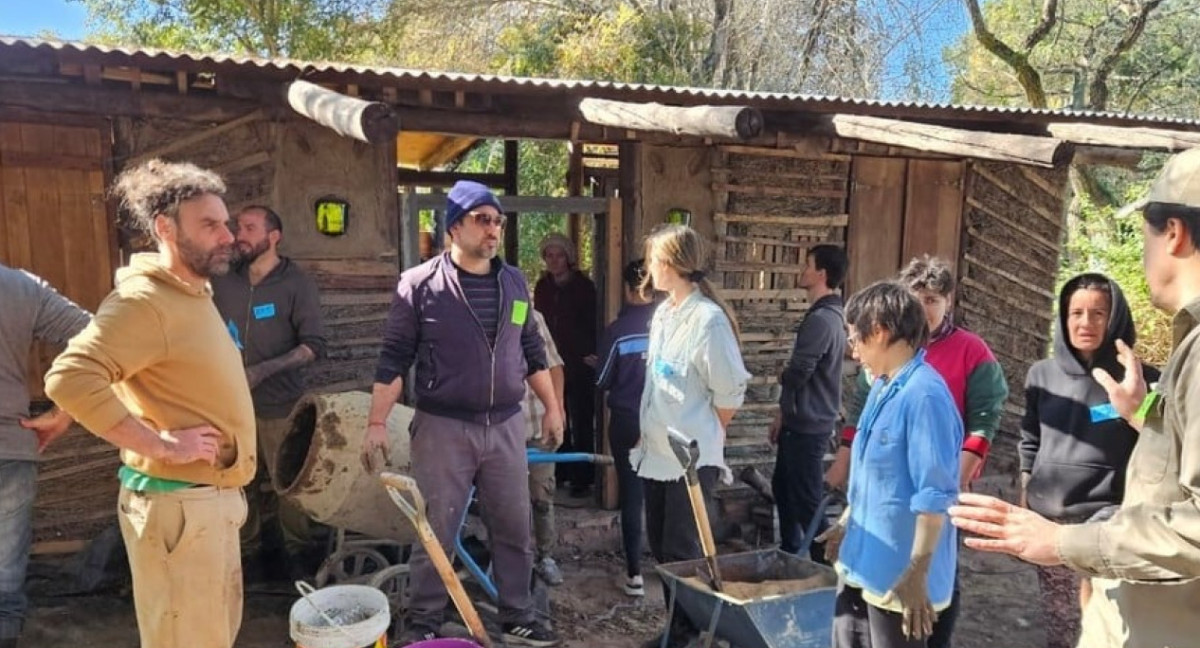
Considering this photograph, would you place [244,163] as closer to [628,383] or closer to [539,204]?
[539,204]

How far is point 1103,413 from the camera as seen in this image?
10.5 ft

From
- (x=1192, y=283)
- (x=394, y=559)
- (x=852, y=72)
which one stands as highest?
(x=852, y=72)

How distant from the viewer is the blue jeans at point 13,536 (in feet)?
10.2

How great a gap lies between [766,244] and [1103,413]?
3.02 metres

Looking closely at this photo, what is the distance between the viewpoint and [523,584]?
12.5 feet

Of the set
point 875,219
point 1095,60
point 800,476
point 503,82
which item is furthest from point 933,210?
point 1095,60

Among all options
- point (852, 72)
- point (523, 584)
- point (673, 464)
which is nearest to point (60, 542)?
point (523, 584)

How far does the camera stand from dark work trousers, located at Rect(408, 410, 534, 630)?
11.6ft

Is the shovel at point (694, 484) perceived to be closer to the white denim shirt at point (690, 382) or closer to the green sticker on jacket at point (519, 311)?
the white denim shirt at point (690, 382)

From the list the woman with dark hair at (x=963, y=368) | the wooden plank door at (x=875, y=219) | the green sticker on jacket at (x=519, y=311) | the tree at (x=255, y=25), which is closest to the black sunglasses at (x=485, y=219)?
the green sticker on jacket at (x=519, y=311)

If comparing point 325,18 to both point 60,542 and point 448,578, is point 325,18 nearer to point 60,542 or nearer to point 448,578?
point 60,542

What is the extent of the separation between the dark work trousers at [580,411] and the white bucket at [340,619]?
10.0 feet

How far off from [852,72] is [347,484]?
13.6m

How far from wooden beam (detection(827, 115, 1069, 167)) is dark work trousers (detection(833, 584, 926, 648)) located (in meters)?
1.87
